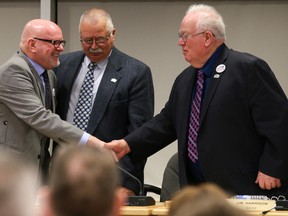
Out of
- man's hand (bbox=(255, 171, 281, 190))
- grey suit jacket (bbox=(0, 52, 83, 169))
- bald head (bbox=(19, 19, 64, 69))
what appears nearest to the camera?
man's hand (bbox=(255, 171, 281, 190))

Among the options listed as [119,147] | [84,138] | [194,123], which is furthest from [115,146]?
[194,123]

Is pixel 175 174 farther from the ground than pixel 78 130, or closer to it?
closer to it

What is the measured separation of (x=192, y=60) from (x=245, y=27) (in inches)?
97.9

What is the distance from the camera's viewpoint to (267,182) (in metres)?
4.61

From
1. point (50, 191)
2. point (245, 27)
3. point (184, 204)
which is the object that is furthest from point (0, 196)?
point (245, 27)

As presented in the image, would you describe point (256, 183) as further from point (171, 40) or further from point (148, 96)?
point (171, 40)

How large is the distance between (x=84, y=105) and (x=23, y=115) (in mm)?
552

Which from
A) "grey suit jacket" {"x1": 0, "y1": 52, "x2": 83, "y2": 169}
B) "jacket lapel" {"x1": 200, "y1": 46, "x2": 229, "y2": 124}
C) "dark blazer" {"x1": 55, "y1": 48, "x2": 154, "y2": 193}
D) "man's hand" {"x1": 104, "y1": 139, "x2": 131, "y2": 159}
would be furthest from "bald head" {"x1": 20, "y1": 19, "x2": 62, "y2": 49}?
"jacket lapel" {"x1": 200, "y1": 46, "x2": 229, "y2": 124}

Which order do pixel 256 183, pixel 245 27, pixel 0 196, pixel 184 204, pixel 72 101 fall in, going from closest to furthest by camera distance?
pixel 0 196
pixel 184 204
pixel 256 183
pixel 72 101
pixel 245 27

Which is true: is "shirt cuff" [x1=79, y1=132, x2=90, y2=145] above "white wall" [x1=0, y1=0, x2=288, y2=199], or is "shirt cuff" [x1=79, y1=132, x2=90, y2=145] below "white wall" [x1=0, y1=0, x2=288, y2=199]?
below

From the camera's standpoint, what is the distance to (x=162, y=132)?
17.0 feet

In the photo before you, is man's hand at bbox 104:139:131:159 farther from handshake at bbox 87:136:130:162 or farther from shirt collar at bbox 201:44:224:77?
shirt collar at bbox 201:44:224:77

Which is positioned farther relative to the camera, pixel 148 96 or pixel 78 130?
pixel 148 96

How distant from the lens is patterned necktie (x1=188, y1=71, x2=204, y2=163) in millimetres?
4840
